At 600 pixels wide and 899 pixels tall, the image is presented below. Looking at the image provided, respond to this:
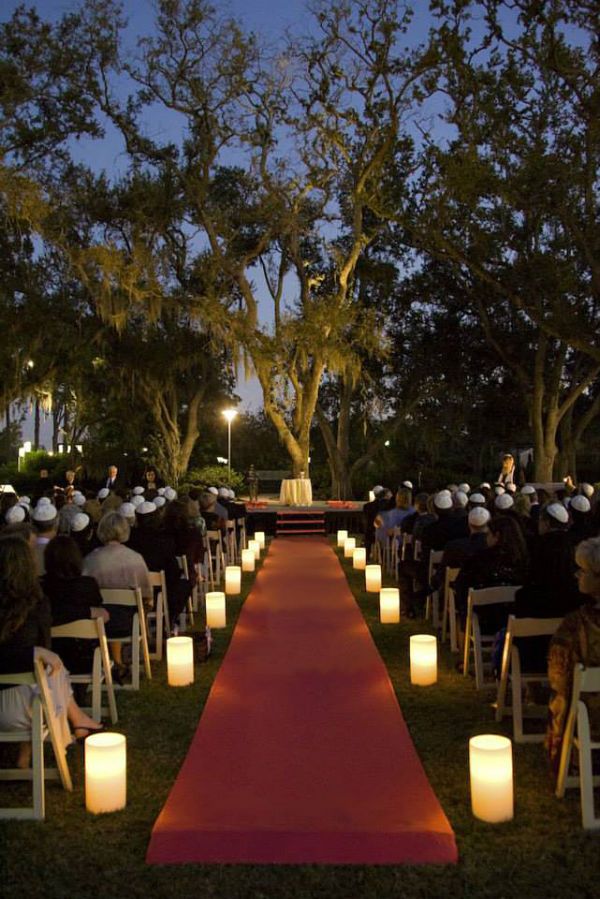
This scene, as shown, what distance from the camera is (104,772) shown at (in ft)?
12.5

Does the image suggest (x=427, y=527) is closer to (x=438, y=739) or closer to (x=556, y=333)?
(x=438, y=739)

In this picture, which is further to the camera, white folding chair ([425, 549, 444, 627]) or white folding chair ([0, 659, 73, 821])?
white folding chair ([425, 549, 444, 627])

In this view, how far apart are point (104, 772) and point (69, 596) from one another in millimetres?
1467

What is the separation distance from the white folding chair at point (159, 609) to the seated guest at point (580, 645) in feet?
10.7

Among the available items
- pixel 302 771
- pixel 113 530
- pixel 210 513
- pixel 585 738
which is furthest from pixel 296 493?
pixel 585 738

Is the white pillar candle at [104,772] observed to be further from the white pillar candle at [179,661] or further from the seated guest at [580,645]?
the white pillar candle at [179,661]

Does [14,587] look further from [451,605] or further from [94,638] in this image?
[451,605]

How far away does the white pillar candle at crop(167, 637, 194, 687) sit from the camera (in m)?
6.03

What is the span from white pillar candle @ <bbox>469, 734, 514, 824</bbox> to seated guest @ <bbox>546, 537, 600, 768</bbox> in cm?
43

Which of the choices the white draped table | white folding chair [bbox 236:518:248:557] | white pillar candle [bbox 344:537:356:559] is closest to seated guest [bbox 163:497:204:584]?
white pillar candle [bbox 344:537:356:559]

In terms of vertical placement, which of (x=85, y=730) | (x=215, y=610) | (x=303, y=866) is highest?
(x=215, y=610)

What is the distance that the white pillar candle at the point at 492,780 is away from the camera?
3676 millimetres

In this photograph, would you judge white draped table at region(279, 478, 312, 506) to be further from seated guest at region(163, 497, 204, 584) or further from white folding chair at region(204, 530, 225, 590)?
seated guest at region(163, 497, 204, 584)

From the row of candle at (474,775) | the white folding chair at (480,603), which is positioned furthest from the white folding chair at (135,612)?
the white folding chair at (480,603)
